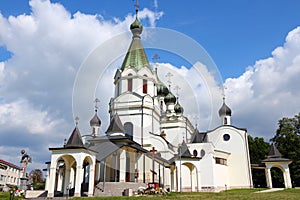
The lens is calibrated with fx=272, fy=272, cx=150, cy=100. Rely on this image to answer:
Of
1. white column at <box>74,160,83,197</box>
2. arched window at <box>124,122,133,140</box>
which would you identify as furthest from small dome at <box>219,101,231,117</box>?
white column at <box>74,160,83,197</box>

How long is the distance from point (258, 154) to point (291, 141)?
644cm

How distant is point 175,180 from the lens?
Answer: 87.5 ft

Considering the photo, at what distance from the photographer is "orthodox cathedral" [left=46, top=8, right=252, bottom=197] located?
842 inches

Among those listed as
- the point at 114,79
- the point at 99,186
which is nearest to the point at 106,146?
the point at 99,186

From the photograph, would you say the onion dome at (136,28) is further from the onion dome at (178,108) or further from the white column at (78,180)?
the white column at (78,180)

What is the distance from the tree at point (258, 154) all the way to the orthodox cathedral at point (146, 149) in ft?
36.8

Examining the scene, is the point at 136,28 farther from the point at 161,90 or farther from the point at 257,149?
the point at 257,149

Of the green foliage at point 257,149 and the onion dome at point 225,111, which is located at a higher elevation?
the onion dome at point 225,111

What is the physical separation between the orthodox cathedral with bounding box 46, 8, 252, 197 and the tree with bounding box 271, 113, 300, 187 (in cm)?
907

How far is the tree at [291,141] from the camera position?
35.3 meters

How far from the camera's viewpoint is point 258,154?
41812mm

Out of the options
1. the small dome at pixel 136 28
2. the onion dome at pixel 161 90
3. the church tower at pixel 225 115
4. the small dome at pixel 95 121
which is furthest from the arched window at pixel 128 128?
the small dome at pixel 136 28

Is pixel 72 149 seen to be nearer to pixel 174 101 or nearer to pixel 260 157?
pixel 174 101

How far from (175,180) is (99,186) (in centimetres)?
930
